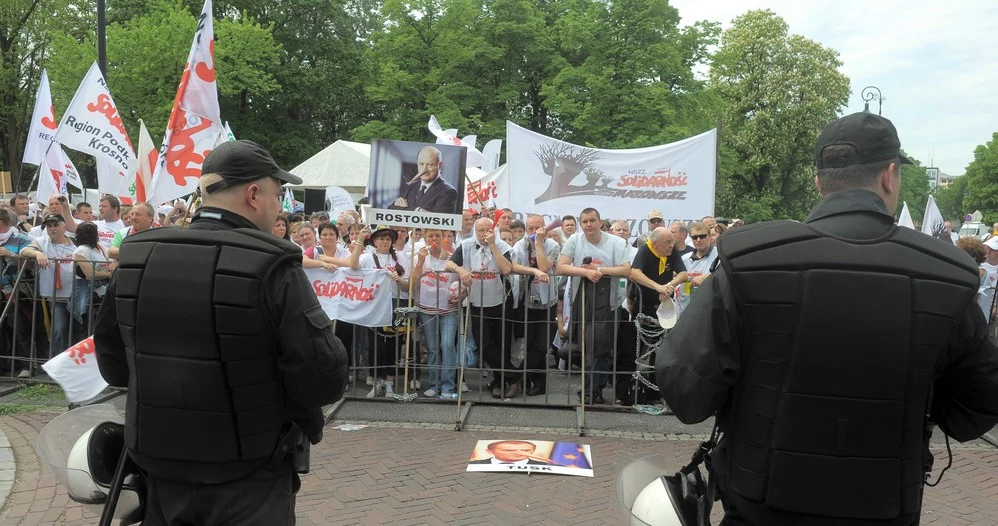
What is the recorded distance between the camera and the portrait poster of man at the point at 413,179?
7422 mm

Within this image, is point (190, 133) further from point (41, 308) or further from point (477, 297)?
point (477, 297)

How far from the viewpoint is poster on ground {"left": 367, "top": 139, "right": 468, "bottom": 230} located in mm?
7383

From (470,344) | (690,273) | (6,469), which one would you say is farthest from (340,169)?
(6,469)

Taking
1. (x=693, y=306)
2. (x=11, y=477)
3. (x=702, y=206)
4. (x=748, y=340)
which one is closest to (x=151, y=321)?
(x=693, y=306)

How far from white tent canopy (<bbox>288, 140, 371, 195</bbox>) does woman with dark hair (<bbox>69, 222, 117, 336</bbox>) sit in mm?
12636

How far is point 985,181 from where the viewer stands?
178 ft

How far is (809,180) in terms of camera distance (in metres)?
39.8

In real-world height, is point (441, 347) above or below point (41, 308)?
below

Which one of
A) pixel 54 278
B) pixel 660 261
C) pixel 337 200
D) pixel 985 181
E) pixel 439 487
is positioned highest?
pixel 985 181

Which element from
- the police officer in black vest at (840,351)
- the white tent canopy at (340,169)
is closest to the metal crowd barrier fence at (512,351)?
the police officer in black vest at (840,351)

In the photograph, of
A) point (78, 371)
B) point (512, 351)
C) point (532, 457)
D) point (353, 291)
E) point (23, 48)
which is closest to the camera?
point (78, 371)

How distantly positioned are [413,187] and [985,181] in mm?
60096

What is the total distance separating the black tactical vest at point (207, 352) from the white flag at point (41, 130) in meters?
11.7

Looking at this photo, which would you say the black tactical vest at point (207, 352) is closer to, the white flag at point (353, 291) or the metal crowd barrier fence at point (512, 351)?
the metal crowd barrier fence at point (512, 351)
